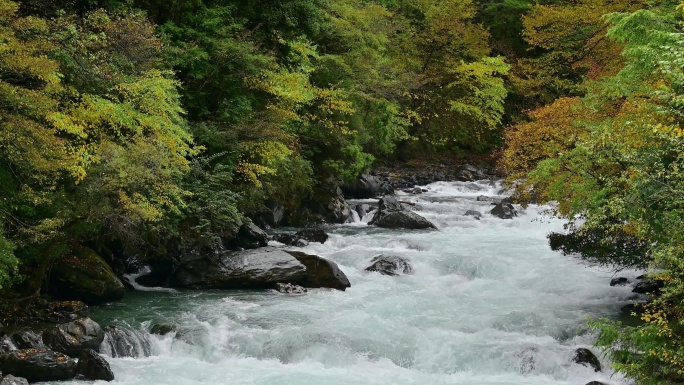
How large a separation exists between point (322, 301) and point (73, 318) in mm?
5449

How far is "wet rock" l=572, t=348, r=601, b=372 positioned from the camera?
1173 cm

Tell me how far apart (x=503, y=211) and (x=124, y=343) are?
56.4ft

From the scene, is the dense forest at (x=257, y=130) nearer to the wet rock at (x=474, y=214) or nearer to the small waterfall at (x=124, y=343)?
the small waterfall at (x=124, y=343)

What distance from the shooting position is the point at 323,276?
16203mm

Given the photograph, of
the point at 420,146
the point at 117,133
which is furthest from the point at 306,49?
the point at 420,146

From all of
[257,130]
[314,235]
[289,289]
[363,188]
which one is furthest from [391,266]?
[363,188]

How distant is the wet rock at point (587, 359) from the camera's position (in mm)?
11727

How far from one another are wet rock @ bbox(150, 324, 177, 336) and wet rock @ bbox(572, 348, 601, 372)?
767 centimetres

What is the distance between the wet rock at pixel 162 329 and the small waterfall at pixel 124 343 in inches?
10.4

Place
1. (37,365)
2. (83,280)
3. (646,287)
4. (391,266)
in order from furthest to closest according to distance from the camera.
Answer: (391,266) → (646,287) → (83,280) → (37,365)

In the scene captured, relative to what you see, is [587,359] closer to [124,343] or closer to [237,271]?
[237,271]

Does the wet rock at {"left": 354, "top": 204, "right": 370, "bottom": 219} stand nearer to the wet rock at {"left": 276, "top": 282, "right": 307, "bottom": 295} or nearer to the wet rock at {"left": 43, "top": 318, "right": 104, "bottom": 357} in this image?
the wet rock at {"left": 276, "top": 282, "right": 307, "bottom": 295}

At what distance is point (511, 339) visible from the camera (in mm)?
13039

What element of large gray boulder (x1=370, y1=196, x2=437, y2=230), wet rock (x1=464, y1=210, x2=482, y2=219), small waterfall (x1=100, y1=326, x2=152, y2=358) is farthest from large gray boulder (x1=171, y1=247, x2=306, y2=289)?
wet rock (x1=464, y1=210, x2=482, y2=219)
